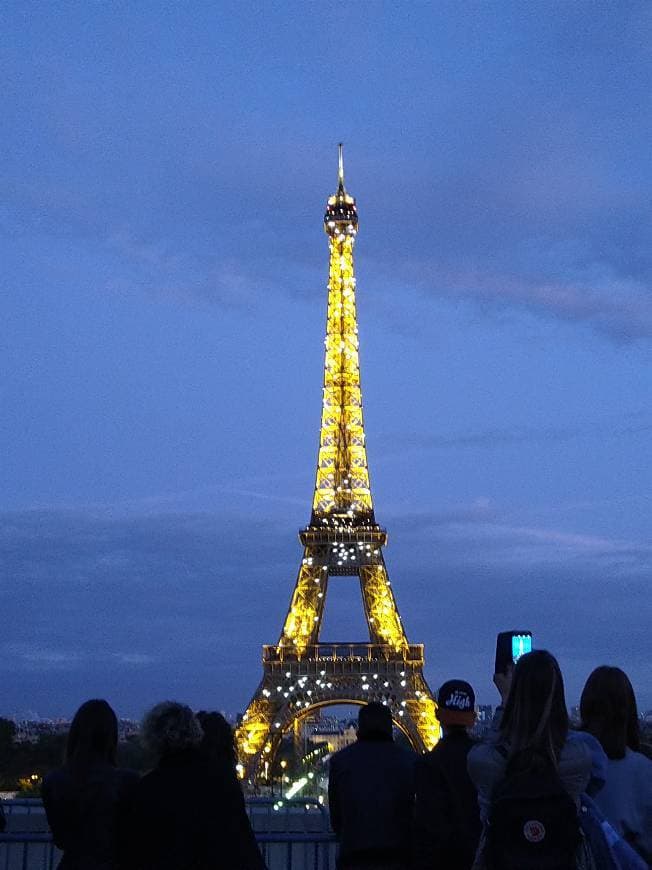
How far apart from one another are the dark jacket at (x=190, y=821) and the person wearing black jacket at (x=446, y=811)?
0.89 m

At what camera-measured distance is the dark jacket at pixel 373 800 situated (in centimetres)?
791

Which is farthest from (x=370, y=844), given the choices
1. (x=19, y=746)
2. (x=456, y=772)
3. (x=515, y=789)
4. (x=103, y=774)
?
(x=19, y=746)

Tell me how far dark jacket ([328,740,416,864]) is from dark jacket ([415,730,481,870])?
3.16 feet

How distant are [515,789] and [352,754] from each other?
256 centimetres

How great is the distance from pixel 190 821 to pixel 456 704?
1.72m

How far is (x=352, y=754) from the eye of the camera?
8031 mm

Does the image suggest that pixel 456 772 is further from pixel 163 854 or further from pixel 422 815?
pixel 163 854

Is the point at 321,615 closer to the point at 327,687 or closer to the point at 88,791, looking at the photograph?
the point at 327,687

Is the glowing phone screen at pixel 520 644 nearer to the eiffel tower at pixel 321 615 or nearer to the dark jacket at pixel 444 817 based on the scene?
the dark jacket at pixel 444 817

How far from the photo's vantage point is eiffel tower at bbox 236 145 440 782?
55281mm

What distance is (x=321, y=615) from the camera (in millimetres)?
57438

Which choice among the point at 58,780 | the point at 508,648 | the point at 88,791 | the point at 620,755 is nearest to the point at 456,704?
the point at 508,648

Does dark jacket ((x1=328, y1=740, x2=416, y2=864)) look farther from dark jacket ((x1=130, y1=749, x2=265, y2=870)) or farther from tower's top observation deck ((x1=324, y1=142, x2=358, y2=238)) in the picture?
tower's top observation deck ((x1=324, y1=142, x2=358, y2=238))

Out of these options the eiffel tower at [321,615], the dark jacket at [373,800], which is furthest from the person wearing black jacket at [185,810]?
the eiffel tower at [321,615]
